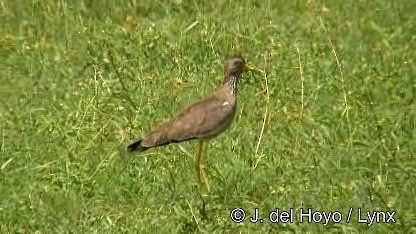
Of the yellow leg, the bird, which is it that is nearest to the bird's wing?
the bird


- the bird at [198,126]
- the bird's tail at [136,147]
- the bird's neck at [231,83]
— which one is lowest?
the bird's tail at [136,147]

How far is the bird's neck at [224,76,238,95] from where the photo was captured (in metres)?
7.56

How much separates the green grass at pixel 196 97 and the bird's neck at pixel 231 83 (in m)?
0.45

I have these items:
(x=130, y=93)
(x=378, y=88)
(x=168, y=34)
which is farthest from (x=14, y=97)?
(x=378, y=88)

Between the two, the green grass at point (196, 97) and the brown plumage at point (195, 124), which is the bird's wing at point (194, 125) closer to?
the brown plumage at point (195, 124)

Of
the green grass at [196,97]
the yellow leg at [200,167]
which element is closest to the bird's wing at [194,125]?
the yellow leg at [200,167]

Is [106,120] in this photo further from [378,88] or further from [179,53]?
[378,88]

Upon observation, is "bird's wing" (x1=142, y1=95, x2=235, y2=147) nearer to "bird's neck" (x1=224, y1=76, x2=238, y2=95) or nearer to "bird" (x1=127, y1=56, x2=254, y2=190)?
"bird" (x1=127, y1=56, x2=254, y2=190)

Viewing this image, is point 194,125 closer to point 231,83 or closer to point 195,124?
point 195,124

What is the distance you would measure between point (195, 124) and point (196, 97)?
1546mm

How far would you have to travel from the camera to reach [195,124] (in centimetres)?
728

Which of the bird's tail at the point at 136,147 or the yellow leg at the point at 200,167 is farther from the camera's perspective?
the bird's tail at the point at 136,147

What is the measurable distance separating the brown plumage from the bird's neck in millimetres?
109

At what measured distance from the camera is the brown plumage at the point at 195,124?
286 inches
